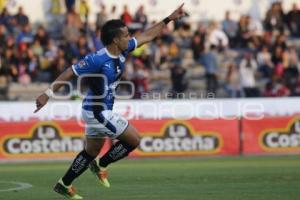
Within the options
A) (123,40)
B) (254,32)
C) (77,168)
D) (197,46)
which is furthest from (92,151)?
(254,32)

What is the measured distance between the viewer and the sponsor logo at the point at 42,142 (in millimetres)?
23156

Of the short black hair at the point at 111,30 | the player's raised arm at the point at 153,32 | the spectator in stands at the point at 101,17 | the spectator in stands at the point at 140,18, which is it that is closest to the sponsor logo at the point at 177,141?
the spectator in stands at the point at 101,17

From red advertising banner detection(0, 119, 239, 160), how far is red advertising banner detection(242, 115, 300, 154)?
35cm

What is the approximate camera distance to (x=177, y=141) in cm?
2375

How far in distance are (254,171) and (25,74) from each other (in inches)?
428

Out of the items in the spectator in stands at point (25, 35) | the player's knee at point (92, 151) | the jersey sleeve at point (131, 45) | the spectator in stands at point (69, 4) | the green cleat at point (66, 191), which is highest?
the spectator in stands at point (69, 4)

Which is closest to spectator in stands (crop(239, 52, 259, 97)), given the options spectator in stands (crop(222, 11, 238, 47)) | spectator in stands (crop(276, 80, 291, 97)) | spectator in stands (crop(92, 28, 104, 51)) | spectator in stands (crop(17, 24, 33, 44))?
spectator in stands (crop(276, 80, 291, 97))

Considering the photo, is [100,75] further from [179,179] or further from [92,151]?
[179,179]

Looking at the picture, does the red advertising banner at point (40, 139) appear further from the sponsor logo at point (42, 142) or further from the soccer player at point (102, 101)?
the soccer player at point (102, 101)

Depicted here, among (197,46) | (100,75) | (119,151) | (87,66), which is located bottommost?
(119,151)

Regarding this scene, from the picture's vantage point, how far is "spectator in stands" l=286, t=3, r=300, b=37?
30859mm

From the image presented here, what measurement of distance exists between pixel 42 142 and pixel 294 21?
451 inches

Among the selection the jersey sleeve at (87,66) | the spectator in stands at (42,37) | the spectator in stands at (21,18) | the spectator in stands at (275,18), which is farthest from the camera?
the spectator in stands at (275,18)

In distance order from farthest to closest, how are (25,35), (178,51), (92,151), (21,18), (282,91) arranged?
(178,51) < (21,18) < (25,35) < (282,91) < (92,151)
